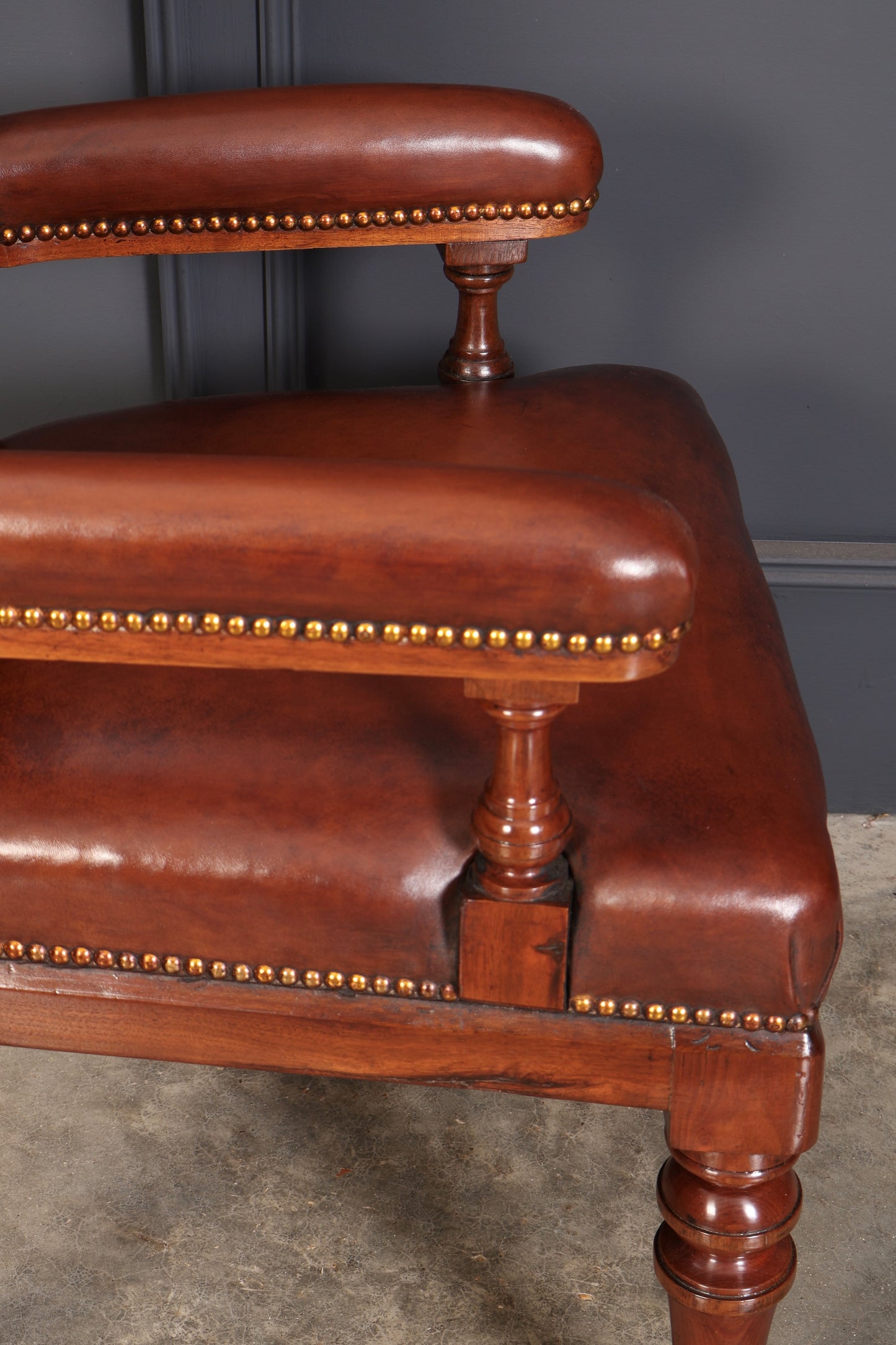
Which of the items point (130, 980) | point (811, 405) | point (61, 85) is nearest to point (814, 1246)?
point (130, 980)

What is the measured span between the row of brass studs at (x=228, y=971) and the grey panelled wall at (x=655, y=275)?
0.82 metres

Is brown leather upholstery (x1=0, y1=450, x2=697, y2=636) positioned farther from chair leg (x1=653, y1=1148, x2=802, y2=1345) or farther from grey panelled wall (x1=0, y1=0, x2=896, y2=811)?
grey panelled wall (x1=0, y1=0, x2=896, y2=811)

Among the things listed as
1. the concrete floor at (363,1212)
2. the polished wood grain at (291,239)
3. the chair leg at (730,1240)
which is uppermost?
the polished wood grain at (291,239)

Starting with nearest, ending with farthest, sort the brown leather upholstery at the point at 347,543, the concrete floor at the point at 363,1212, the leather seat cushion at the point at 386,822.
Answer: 1. the brown leather upholstery at the point at 347,543
2. the leather seat cushion at the point at 386,822
3. the concrete floor at the point at 363,1212

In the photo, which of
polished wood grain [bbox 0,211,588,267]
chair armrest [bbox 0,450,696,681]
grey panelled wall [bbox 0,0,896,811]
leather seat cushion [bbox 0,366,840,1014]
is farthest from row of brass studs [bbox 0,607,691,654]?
grey panelled wall [bbox 0,0,896,811]

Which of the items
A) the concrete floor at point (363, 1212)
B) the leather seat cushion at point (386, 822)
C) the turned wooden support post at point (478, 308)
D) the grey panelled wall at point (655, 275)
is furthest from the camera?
the grey panelled wall at point (655, 275)

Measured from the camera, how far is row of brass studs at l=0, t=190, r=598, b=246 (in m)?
0.96

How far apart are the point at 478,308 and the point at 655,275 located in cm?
37

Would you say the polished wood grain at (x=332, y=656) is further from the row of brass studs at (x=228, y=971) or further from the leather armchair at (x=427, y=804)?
the row of brass studs at (x=228, y=971)

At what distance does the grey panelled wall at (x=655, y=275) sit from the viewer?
1.26 metres

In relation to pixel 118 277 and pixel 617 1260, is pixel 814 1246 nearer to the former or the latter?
pixel 617 1260

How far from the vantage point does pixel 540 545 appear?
1.70ft

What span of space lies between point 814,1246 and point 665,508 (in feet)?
2.18

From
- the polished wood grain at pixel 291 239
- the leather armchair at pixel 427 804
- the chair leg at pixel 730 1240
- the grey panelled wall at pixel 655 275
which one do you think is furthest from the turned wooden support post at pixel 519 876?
the grey panelled wall at pixel 655 275
